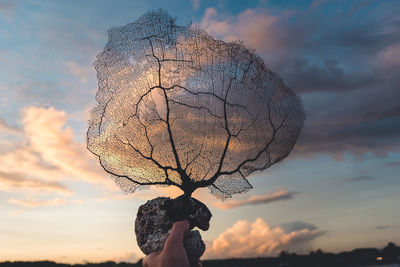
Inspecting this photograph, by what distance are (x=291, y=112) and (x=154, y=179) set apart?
395 cm

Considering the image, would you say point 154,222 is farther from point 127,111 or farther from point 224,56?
point 224,56

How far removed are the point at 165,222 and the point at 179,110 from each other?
255 centimetres

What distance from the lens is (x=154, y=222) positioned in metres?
7.92

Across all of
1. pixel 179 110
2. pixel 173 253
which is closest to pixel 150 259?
pixel 173 253

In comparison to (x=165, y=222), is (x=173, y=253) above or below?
below

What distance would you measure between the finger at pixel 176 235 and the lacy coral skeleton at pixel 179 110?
1.13 metres

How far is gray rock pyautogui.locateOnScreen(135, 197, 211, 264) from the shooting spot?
25.4 feet

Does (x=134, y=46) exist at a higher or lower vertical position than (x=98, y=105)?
Result: higher

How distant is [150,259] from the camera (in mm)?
7508

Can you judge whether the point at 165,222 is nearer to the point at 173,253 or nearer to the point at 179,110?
the point at 173,253

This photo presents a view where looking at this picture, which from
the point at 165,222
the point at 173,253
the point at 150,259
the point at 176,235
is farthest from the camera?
the point at 165,222

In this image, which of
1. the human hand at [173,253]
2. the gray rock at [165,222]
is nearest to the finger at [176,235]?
the human hand at [173,253]

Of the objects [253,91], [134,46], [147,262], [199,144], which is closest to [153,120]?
[199,144]

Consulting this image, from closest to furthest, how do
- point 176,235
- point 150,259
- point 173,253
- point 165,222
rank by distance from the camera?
point 173,253, point 176,235, point 150,259, point 165,222
